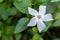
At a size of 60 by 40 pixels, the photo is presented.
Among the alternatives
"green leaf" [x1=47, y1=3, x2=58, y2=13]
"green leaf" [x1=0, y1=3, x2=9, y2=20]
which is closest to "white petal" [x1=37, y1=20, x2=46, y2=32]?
"green leaf" [x1=47, y1=3, x2=58, y2=13]

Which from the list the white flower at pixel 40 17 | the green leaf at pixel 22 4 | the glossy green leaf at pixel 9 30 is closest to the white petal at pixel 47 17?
the white flower at pixel 40 17

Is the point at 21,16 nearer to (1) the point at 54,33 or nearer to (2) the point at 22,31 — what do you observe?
(2) the point at 22,31

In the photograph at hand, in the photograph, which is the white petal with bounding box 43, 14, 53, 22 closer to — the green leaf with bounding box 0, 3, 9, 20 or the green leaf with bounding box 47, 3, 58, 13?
the green leaf with bounding box 47, 3, 58, 13

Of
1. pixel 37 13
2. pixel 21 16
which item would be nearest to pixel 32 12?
pixel 37 13

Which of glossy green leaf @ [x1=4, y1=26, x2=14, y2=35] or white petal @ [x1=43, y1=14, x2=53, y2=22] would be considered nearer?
white petal @ [x1=43, y1=14, x2=53, y2=22]

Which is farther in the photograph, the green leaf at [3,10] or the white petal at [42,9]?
the green leaf at [3,10]

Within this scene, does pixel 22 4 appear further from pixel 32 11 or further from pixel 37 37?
pixel 37 37

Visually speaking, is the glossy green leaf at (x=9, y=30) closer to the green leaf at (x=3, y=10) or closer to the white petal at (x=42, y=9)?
the green leaf at (x=3, y=10)
